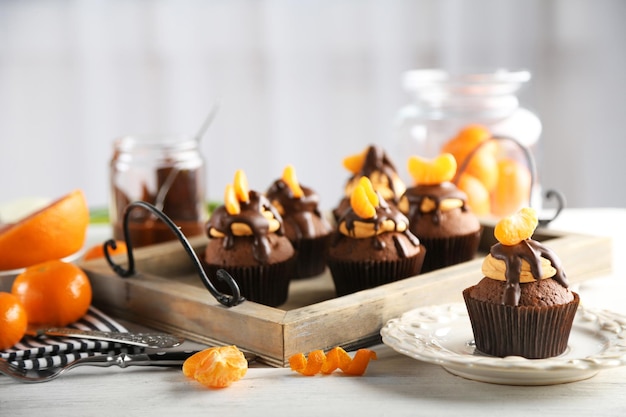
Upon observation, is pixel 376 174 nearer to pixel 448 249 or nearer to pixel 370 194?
pixel 448 249

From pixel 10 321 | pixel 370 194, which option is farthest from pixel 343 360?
pixel 10 321

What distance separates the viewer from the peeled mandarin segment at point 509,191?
236 centimetres

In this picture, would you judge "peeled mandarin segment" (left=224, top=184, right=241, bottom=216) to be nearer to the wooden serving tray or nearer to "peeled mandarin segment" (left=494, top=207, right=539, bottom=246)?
the wooden serving tray

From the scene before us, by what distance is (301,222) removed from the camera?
196 centimetres

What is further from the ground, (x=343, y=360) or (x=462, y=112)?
(x=462, y=112)

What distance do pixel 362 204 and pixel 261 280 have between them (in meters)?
0.23

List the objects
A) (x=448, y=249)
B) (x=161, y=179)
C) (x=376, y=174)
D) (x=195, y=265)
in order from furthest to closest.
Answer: (x=161, y=179) → (x=376, y=174) → (x=448, y=249) → (x=195, y=265)

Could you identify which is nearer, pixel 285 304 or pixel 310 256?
pixel 285 304

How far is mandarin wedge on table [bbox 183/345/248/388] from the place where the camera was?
1.29 metres

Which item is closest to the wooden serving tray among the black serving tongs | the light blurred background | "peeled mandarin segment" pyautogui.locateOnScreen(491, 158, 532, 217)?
the black serving tongs

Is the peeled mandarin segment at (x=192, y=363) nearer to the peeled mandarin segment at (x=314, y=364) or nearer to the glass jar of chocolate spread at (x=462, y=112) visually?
the peeled mandarin segment at (x=314, y=364)

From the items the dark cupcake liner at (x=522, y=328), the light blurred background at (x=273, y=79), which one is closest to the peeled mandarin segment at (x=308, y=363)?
the dark cupcake liner at (x=522, y=328)

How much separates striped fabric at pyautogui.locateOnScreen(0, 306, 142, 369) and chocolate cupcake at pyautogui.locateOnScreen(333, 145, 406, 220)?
0.69 m

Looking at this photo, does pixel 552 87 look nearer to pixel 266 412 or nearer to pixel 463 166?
pixel 463 166
